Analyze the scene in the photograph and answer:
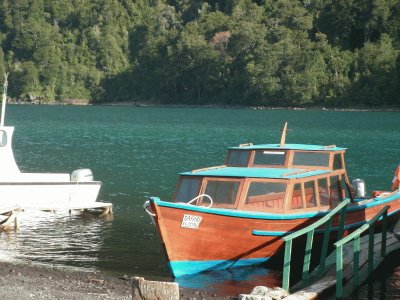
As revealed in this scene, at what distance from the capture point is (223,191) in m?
20.3

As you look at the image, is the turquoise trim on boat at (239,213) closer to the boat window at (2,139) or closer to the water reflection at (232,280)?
the water reflection at (232,280)

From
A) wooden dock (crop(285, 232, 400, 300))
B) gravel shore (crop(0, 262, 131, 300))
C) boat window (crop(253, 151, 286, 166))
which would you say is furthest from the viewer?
boat window (crop(253, 151, 286, 166))

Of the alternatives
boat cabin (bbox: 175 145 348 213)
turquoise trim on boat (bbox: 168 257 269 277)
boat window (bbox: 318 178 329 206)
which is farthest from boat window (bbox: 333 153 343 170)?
turquoise trim on boat (bbox: 168 257 269 277)

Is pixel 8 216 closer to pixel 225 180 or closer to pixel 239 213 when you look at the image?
pixel 225 180

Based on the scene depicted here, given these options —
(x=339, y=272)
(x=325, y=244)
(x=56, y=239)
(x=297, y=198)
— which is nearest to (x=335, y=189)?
(x=297, y=198)

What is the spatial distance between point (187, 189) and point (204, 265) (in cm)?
210

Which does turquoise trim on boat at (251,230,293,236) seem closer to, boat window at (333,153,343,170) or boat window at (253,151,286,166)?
boat window at (253,151,286,166)

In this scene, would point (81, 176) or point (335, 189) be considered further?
point (81, 176)

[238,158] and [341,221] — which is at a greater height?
[238,158]

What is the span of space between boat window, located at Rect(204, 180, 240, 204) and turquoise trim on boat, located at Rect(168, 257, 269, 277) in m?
1.51

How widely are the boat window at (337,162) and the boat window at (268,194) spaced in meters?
3.04

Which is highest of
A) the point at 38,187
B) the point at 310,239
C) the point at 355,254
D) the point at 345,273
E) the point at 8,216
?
the point at 310,239

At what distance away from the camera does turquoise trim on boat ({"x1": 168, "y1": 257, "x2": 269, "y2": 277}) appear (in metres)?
19.4

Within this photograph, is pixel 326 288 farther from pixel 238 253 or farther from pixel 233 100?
pixel 233 100
